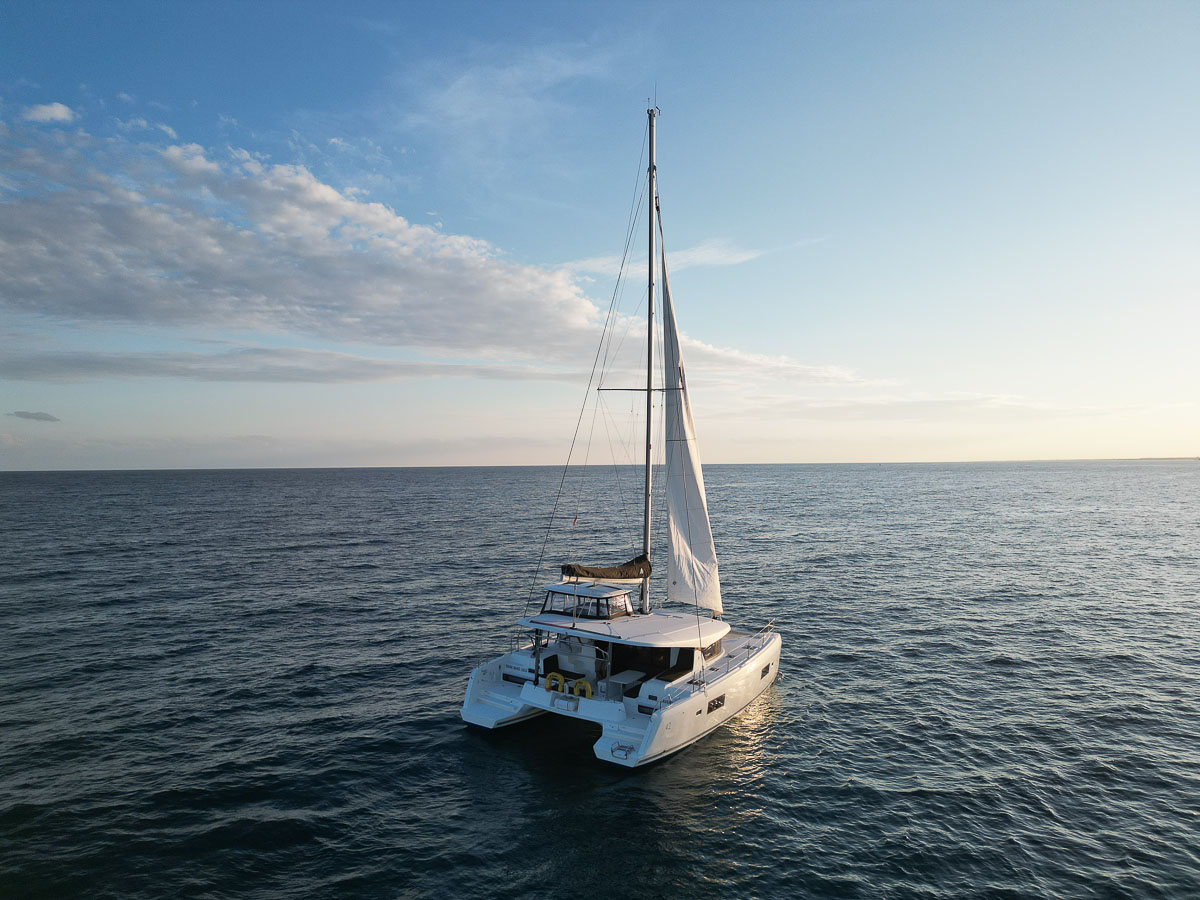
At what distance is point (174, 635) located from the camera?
103 ft

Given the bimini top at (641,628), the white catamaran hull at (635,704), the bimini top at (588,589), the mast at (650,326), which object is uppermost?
the mast at (650,326)

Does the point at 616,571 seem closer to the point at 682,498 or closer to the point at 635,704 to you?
the point at 682,498

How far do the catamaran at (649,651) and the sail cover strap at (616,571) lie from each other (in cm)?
5

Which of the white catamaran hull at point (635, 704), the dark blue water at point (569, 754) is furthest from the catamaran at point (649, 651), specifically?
the dark blue water at point (569, 754)

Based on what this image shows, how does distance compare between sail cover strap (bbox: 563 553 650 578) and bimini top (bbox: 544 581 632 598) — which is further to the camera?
sail cover strap (bbox: 563 553 650 578)

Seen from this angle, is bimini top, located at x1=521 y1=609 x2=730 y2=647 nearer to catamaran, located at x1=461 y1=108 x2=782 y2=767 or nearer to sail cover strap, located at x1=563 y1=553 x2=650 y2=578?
catamaran, located at x1=461 y1=108 x2=782 y2=767

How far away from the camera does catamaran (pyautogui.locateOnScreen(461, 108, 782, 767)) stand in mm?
18734

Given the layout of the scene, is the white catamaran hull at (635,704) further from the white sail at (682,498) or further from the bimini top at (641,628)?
the white sail at (682,498)

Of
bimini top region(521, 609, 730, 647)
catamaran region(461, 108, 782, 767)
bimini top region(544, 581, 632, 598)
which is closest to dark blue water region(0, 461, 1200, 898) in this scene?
catamaran region(461, 108, 782, 767)

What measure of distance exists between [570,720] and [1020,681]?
61.9 ft

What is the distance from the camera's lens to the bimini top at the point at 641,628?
19375 mm

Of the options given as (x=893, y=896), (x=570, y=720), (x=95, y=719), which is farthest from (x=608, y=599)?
(x=95, y=719)

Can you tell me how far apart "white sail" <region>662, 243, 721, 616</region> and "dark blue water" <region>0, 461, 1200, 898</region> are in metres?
5.01

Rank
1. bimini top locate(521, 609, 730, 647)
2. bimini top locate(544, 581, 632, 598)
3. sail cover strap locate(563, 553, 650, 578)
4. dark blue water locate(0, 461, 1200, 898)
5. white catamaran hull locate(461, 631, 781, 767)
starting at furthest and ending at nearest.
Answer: sail cover strap locate(563, 553, 650, 578)
bimini top locate(544, 581, 632, 598)
bimini top locate(521, 609, 730, 647)
white catamaran hull locate(461, 631, 781, 767)
dark blue water locate(0, 461, 1200, 898)
